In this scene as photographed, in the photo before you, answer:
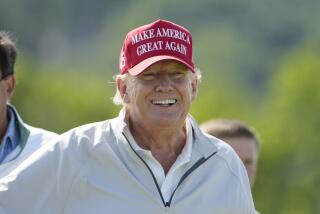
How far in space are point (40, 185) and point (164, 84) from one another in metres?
0.82

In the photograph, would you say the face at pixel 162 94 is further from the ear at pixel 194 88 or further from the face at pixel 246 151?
the face at pixel 246 151

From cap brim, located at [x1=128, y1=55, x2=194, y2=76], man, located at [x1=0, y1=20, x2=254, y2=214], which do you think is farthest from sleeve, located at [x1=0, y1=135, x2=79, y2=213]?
cap brim, located at [x1=128, y1=55, x2=194, y2=76]

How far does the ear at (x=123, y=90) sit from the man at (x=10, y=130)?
1.15 m

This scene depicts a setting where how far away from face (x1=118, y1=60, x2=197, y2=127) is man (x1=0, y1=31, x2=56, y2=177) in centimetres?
135

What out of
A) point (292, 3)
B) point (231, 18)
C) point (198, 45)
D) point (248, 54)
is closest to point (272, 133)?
point (198, 45)

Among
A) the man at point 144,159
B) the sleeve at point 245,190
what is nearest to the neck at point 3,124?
the man at point 144,159

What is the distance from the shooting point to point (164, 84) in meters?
6.34

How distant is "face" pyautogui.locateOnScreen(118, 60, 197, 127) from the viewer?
6344 mm

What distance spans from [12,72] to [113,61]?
3865 inches

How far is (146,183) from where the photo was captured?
20.6ft

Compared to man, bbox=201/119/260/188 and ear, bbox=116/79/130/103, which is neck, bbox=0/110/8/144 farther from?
man, bbox=201/119/260/188

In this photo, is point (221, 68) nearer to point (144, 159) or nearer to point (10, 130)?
point (10, 130)

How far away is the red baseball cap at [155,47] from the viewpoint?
6.40 m

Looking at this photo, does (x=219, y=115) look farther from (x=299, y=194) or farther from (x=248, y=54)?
(x=248, y=54)
